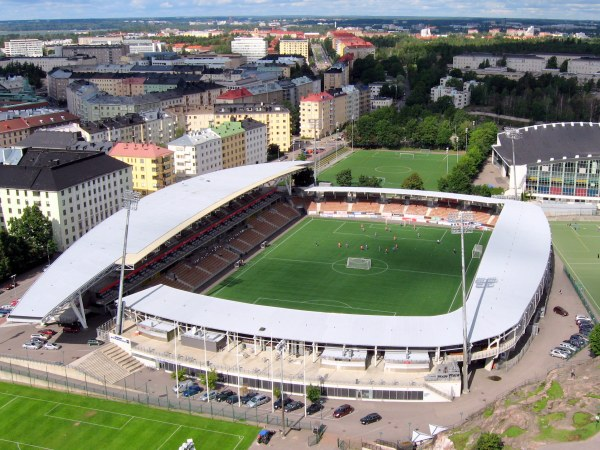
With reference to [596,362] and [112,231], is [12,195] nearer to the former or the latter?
[112,231]

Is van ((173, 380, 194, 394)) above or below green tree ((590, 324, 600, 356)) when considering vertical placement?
below

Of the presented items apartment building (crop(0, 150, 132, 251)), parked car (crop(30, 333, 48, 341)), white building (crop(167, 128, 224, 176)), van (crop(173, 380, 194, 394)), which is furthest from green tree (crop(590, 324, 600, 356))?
white building (crop(167, 128, 224, 176))

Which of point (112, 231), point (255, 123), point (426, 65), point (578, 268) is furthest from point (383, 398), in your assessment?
point (426, 65)

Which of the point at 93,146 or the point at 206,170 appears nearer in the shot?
the point at 93,146

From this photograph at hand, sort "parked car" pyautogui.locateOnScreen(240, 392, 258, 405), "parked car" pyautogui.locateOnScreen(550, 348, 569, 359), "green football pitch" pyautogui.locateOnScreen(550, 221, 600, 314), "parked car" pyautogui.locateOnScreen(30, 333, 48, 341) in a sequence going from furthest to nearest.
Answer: "green football pitch" pyautogui.locateOnScreen(550, 221, 600, 314), "parked car" pyautogui.locateOnScreen(30, 333, 48, 341), "parked car" pyautogui.locateOnScreen(550, 348, 569, 359), "parked car" pyautogui.locateOnScreen(240, 392, 258, 405)

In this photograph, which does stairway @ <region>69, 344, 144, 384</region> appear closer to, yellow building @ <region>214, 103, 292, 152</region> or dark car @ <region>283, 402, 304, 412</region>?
dark car @ <region>283, 402, 304, 412</region>

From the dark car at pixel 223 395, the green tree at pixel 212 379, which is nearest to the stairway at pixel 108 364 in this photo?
the green tree at pixel 212 379
